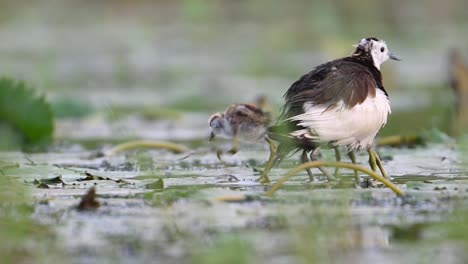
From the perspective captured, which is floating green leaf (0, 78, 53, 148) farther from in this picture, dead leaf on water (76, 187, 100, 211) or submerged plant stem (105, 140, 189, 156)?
dead leaf on water (76, 187, 100, 211)

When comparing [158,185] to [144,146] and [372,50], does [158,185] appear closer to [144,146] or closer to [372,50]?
[372,50]

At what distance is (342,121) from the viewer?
20.9 feet

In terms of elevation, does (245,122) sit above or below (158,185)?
above

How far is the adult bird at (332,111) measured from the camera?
20.8ft

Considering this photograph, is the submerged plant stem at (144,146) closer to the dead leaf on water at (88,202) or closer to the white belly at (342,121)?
the white belly at (342,121)

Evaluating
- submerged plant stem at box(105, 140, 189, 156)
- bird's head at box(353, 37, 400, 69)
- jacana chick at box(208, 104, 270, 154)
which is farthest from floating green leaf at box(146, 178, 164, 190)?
submerged plant stem at box(105, 140, 189, 156)

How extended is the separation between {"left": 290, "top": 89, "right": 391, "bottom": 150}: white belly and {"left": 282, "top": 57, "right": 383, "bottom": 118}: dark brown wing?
0.04 metres

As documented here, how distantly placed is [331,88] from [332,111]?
0.13 meters

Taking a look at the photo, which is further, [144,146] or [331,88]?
[144,146]

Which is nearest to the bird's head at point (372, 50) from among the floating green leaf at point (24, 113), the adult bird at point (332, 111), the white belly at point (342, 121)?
the adult bird at point (332, 111)

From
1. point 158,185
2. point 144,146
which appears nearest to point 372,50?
point 158,185

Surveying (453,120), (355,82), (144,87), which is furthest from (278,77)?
(355,82)

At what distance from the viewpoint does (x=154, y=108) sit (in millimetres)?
12000

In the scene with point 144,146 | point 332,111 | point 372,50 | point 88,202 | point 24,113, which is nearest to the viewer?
point 88,202
